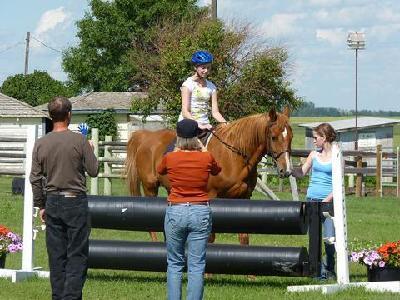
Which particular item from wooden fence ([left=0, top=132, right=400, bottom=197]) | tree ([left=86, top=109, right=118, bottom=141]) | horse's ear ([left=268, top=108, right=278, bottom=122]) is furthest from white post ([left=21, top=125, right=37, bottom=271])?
tree ([left=86, top=109, right=118, bottom=141])

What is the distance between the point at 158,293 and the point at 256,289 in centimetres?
113

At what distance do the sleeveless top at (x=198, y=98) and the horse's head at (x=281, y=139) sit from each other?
81cm

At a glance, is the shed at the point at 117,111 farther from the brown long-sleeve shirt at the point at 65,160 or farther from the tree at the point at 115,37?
the brown long-sleeve shirt at the point at 65,160

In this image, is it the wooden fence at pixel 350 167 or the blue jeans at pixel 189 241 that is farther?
the wooden fence at pixel 350 167

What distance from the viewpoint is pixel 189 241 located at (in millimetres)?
9117

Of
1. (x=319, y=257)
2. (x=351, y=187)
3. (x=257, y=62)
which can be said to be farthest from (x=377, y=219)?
(x=257, y=62)

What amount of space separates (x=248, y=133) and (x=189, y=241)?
14.2 ft

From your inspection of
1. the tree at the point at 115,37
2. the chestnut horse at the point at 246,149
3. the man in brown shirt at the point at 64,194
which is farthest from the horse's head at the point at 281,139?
the tree at the point at 115,37

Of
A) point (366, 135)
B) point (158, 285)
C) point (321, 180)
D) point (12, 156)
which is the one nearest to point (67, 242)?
point (158, 285)

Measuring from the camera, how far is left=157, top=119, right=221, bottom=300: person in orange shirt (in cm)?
898

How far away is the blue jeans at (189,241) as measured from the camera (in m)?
9.00

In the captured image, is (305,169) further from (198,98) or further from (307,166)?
(198,98)

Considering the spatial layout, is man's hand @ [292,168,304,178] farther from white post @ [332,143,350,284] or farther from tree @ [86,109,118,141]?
tree @ [86,109,118,141]

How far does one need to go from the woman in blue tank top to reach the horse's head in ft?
1.06
